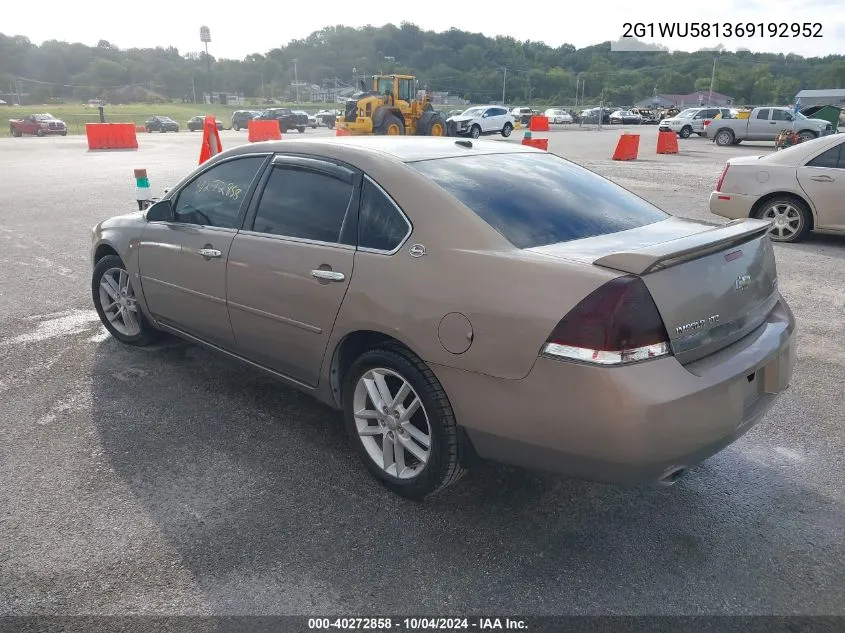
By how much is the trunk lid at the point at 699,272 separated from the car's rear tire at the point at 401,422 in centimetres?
75

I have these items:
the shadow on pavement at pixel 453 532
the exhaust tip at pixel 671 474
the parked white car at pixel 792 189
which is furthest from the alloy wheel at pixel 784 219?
the exhaust tip at pixel 671 474

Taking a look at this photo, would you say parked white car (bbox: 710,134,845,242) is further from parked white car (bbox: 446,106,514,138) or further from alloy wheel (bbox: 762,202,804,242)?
parked white car (bbox: 446,106,514,138)

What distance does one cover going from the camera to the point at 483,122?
120 ft

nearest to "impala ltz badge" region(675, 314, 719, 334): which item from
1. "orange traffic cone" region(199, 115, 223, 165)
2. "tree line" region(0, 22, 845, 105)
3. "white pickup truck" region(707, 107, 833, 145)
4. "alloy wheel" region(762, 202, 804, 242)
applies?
"alloy wheel" region(762, 202, 804, 242)

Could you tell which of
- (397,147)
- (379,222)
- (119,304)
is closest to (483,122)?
(119,304)

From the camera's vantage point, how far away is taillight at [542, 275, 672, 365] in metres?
2.34

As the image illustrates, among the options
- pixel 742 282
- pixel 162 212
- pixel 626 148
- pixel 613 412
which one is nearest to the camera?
pixel 613 412

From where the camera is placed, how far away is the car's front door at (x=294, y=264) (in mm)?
3184

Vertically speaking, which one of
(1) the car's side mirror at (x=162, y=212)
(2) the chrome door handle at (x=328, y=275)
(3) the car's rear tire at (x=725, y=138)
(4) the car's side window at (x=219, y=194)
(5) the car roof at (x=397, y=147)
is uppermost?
(5) the car roof at (x=397, y=147)

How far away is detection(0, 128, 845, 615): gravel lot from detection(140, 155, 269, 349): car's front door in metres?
0.48

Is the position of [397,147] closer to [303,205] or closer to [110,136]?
[303,205]

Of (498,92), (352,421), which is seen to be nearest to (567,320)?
(352,421)

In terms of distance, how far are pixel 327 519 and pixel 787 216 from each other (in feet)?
26.0

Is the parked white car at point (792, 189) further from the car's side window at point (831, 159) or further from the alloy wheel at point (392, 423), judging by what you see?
the alloy wheel at point (392, 423)
